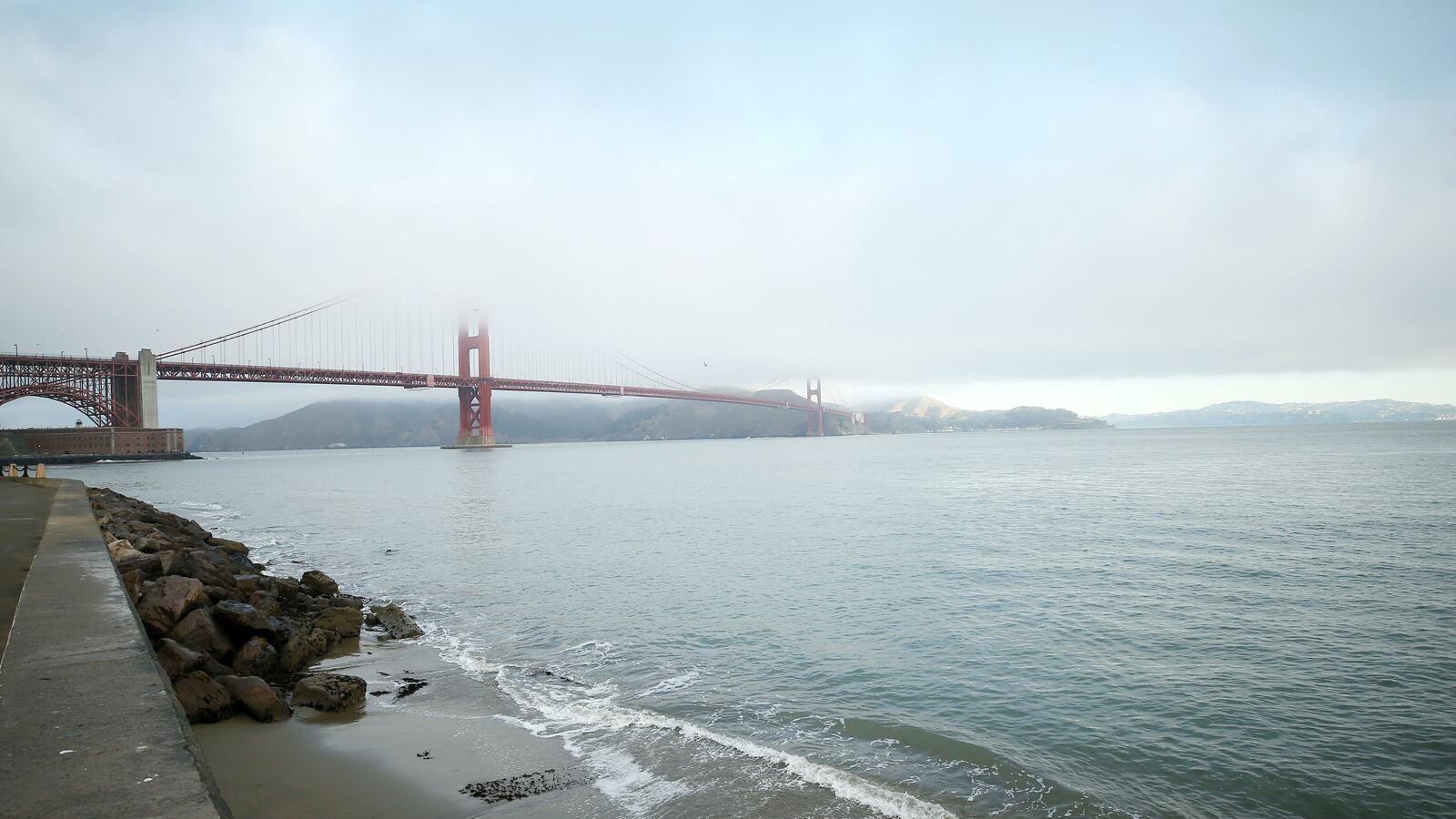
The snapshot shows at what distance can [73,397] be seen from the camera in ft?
205

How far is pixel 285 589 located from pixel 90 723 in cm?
736

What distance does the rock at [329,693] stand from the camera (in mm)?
6059

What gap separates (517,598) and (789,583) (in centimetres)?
406

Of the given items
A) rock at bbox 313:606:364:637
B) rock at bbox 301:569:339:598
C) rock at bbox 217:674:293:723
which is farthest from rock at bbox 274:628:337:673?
rock at bbox 301:569:339:598

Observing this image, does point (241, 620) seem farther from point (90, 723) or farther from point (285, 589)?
point (90, 723)

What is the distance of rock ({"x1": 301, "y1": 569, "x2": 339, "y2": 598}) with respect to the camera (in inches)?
420

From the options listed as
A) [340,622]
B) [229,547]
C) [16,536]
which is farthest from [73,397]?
[340,622]

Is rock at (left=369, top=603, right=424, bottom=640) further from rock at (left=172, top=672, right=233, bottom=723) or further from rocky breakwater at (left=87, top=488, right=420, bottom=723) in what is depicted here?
rock at (left=172, top=672, right=233, bottom=723)

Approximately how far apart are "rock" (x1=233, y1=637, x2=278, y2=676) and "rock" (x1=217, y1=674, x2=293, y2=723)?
767mm

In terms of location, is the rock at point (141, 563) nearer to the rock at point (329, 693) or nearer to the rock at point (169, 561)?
the rock at point (169, 561)

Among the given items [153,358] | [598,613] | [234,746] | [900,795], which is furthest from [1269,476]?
[153,358]

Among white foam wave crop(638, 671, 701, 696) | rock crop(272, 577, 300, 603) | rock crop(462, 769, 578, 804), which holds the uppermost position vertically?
rock crop(272, 577, 300, 603)

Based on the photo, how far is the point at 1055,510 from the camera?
21.2 metres

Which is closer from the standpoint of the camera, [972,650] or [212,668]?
[212,668]
